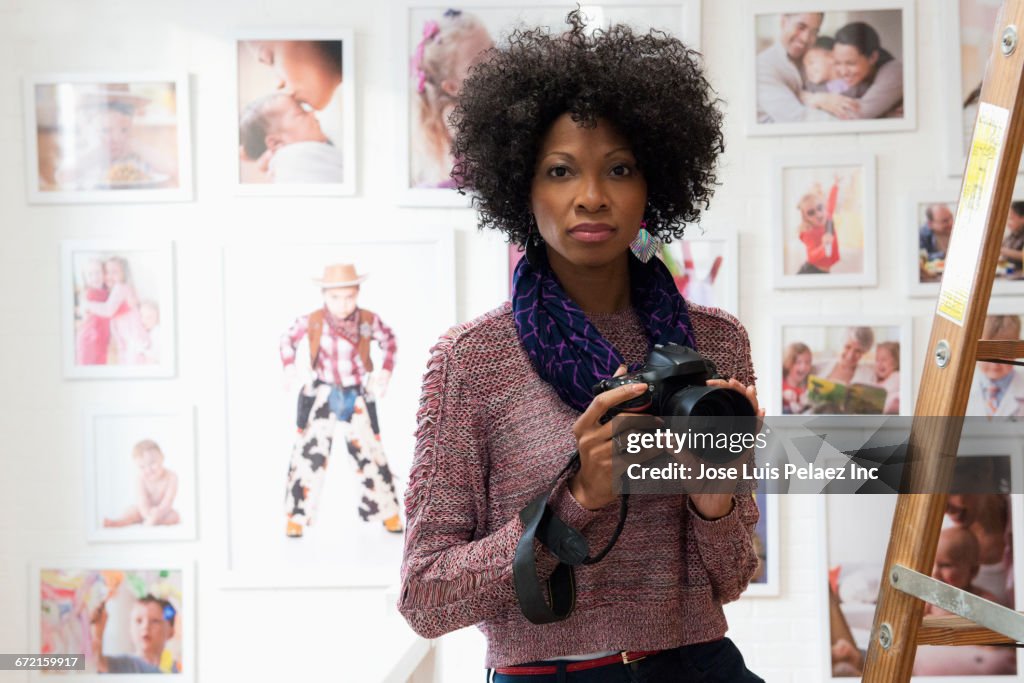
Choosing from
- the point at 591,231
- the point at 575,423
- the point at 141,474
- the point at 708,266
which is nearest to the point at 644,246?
the point at 591,231

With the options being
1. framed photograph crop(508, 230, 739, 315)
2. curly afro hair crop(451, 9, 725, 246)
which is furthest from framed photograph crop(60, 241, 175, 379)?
curly afro hair crop(451, 9, 725, 246)

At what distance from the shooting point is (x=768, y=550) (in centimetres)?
263

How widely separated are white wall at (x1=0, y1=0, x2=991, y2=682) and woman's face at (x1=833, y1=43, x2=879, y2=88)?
0.15 meters

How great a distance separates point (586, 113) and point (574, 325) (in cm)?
24

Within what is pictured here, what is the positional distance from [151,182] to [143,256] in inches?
8.3

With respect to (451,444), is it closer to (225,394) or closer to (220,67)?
(225,394)

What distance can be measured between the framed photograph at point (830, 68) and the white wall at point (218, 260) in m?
0.05

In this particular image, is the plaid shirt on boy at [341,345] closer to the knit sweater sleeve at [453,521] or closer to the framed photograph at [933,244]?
the framed photograph at [933,244]

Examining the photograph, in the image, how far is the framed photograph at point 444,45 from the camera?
2.60 m

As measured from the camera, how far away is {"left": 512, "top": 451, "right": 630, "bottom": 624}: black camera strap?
0.93 meters

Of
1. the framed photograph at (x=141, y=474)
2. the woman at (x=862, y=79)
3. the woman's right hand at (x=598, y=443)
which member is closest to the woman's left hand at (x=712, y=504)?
the woman's right hand at (x=598, y=443)

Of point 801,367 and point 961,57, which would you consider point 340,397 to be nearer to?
point 801,367

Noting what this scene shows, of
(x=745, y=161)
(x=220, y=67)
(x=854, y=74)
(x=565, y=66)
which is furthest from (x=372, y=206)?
(x=565, y=66)

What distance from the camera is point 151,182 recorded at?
8.72 feet
